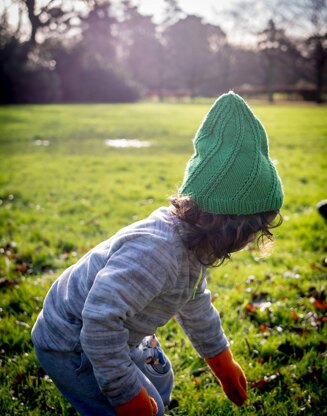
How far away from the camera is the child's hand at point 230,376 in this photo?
224 centimetres

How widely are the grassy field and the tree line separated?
1474 centimetres

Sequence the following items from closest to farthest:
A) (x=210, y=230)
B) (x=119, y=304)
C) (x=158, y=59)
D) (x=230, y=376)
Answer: (x=119, y=304) < (x=210, y=230) < (x=230, y=376) < (x=158, y=59)

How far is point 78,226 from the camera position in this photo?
5.44 meters

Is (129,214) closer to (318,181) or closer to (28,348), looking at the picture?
(28,348)

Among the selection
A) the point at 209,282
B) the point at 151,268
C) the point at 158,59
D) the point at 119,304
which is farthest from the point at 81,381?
the point at 158,59

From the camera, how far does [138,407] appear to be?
1718 millimetres

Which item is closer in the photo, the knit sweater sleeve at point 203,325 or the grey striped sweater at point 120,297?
the grey striped sweater at point 120,297

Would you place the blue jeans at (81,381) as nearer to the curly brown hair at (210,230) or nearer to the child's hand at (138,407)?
the child's hand at (138,407)

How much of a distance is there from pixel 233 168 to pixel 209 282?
2.35 meters

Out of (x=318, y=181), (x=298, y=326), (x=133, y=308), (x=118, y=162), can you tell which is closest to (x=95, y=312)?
(x=133, y=308)

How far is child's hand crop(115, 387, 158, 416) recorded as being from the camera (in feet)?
5.61

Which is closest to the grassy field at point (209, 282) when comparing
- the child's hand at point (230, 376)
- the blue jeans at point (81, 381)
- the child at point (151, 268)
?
the child's hand at point (230, 376)

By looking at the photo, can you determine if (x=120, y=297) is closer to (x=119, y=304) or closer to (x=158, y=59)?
(x=119, y=304)

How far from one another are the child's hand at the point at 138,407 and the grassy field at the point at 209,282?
0.75 metres
